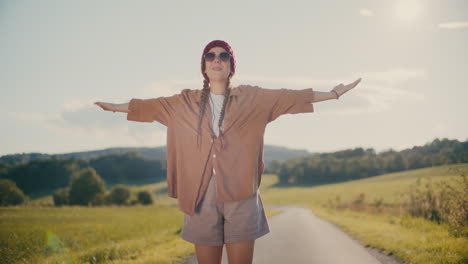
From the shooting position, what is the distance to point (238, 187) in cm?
276

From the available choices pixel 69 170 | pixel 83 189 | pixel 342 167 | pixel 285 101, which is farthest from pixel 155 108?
pixel 342 167

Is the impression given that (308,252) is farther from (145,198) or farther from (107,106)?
(145,198)

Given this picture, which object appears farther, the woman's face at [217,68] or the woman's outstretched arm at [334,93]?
the woman's outstretched arm at [334,93]

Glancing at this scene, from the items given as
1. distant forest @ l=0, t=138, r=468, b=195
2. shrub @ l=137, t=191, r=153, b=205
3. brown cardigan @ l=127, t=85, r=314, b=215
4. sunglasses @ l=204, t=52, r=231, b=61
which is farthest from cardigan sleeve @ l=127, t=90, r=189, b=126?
shrub @ l=137, t=191, r=153, b=205

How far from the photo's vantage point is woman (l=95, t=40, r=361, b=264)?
278 cm

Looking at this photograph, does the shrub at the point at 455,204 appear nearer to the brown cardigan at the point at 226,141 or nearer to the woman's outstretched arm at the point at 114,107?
the brown cardigan at the point at 226,141

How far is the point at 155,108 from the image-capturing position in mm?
3225

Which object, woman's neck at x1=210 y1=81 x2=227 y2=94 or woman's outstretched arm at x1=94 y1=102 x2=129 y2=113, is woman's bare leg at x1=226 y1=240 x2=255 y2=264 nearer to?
woman's neck at x1=210 y1=81 x2=227 y2=94

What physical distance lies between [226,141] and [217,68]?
66 centimetres

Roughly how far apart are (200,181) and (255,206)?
1.58 feet

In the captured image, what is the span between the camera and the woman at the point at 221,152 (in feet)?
9.11

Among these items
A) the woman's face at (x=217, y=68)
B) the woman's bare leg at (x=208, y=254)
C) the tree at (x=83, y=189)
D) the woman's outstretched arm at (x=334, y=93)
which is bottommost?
the tree at (x=83, y=189)

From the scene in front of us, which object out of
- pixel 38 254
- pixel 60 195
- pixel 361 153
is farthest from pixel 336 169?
pixel 38 254

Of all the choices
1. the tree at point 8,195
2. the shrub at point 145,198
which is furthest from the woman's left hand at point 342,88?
the shrub at point 145,198
